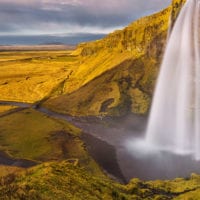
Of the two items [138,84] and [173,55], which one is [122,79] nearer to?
[138,84]

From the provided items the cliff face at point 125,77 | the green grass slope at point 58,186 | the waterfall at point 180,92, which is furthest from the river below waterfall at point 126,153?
the green grass slope at point 58,186

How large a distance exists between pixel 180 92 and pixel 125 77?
43.0m

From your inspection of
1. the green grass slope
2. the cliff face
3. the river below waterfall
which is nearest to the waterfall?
the river below waterfall

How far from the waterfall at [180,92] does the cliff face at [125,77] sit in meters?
17.6

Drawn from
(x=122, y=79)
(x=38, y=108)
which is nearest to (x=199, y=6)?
(x=122, y=79)

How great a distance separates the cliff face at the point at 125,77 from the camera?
11712 cm

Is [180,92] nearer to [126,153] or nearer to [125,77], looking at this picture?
[126,153]

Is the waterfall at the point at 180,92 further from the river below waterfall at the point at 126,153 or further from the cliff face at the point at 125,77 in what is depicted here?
the cliff face at the point at 125,77

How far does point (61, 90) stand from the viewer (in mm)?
148875

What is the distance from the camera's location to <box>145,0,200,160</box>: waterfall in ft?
271

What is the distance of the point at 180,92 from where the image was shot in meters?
89.8

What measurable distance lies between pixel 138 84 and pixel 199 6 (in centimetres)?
4205

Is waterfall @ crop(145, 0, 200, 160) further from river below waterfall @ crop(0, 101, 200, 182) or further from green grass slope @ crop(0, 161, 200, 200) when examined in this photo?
green grass slope @ crop(0, 161, 200, 200)

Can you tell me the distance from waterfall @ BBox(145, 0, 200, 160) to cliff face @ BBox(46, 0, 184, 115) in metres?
17.6
